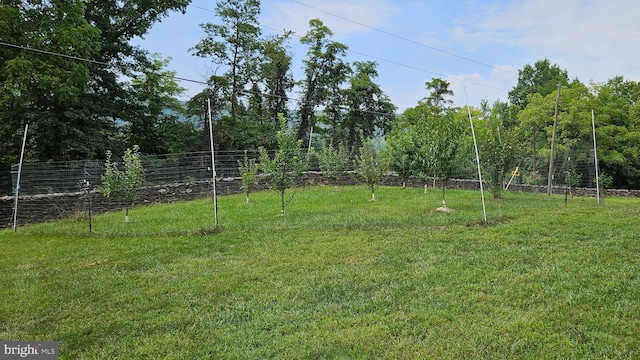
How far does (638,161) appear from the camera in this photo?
91.9 feet

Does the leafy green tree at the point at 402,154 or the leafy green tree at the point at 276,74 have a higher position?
the leafy green tree at the point at 276,74

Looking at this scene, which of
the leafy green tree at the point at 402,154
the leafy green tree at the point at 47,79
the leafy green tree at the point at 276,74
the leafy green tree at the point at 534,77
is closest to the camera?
the leafy green tree at the point at 47,79

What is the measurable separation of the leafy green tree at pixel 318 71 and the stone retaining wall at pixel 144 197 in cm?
895

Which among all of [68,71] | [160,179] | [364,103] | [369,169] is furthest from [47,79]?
[364,103]

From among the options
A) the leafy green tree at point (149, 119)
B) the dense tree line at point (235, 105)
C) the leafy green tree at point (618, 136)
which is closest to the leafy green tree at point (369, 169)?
the dense tree line at point (235, 105)

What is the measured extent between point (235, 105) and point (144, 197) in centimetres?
1237

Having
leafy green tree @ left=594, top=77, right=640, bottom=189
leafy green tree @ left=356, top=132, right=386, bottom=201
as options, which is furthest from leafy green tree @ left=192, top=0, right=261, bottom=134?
leafy green tree @ left=594, top=77, right=640, bottom=189

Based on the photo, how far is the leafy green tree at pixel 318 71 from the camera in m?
28.4

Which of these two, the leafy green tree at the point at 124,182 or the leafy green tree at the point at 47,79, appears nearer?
the leafy green tree at the point at 124,182

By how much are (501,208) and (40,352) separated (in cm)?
1073

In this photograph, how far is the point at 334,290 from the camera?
4672 millimetres

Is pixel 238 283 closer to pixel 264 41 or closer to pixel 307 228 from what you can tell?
pixel 307 228

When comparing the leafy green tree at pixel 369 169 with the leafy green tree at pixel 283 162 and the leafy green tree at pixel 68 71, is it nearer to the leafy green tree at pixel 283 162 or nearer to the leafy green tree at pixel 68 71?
the leafy green tree at pixel 283 162

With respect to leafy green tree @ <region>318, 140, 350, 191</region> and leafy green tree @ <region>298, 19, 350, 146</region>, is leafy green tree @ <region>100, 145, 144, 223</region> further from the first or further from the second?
leafy green tree @ <region>298, 19, 350, 146</region>
